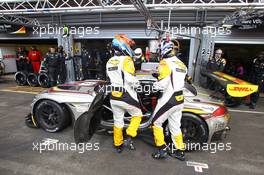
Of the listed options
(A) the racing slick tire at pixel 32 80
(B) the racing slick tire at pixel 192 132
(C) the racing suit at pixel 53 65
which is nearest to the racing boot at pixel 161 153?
(B) the racing slick tire at pixel 192 132

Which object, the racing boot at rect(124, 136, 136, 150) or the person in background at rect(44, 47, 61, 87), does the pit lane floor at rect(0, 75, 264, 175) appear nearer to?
the racing boot at rect(124, 136, 136, 150)

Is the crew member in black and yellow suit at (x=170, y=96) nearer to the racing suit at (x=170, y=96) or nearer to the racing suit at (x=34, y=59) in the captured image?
the racing suit at (x=170, y=96)

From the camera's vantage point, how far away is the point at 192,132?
2.99m

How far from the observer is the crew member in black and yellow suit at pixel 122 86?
2.73 m

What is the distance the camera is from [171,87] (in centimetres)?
261

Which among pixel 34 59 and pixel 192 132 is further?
pixel 34 59

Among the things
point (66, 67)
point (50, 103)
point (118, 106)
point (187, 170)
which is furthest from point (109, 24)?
point (187, 170)

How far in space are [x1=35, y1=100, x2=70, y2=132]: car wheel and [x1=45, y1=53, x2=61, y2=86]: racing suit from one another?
14.8ft

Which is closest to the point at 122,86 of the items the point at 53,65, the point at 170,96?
the point at 170,96

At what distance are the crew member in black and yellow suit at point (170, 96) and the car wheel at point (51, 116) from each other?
1.78 metres

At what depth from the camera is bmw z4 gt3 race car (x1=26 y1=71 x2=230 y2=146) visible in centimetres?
280

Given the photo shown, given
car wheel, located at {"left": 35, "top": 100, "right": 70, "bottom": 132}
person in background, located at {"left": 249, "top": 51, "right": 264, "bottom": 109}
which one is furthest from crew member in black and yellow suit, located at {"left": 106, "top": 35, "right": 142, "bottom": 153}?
person in background, located at {"left": 249, "top": 51, "right": 264, "bottom": 109}

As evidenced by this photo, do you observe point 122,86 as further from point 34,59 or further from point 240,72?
point 34,59

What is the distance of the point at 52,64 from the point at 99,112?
5.58 metres
